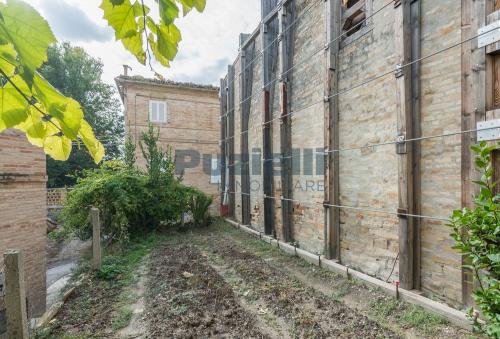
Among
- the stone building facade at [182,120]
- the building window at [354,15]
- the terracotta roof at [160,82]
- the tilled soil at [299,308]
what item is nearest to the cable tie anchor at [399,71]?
the building window at [354,15]

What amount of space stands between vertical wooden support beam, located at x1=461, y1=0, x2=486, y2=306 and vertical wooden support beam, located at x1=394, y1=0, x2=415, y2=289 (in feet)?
2.14

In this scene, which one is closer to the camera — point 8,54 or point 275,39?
point 8,54

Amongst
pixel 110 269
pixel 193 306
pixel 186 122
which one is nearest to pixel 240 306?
pixel 193 306

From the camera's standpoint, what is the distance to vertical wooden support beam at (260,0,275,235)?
7.96 meters

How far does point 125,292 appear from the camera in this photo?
4613 mm

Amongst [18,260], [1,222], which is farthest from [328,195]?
[1,222]

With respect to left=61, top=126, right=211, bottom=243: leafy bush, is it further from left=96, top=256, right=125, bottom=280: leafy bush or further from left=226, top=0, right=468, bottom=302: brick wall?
left=226, top=0, right=468, bottom=302: brick wall

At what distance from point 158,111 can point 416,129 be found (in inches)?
500

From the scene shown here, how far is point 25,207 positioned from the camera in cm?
555

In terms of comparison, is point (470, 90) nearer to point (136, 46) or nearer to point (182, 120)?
point (136, 46)

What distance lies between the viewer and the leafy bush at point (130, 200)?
7785 millimetres

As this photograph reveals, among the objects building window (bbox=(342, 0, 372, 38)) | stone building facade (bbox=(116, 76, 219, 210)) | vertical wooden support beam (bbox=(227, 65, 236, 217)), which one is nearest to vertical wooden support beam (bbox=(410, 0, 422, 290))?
building window (bbox=(342, 0, 372, 38))

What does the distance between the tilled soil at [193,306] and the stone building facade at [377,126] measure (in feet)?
7.41

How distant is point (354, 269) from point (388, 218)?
1177mm
